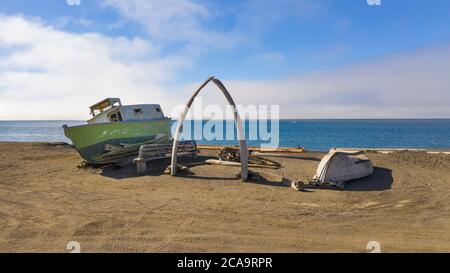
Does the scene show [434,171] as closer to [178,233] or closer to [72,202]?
[178,233]

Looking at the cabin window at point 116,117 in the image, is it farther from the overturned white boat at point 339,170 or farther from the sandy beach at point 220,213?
the overturned white boat at point 339,170

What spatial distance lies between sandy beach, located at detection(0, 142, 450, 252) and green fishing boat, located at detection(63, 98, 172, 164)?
2.03 m

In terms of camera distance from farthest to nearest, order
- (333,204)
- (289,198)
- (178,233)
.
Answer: (289,198), (333,204), (178,233)

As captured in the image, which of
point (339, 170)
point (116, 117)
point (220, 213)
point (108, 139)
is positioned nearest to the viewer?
point (220, 213)

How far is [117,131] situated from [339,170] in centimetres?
1083

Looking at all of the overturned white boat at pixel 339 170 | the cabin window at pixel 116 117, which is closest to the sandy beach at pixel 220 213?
the overturned white boat at pixel 339 170

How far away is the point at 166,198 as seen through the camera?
392 inches

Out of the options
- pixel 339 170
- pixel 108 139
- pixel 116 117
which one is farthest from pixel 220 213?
pixel 116 117

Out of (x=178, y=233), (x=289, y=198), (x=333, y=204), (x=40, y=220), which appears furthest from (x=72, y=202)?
(x=333, y=204)

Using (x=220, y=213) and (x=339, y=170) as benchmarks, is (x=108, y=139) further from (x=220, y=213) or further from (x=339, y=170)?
(x=339, y=170)

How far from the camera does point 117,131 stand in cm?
1658

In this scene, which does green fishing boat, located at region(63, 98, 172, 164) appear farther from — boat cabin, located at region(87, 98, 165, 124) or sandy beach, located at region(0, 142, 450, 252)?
sandy beach, located at region(0, 142, 450, 252)

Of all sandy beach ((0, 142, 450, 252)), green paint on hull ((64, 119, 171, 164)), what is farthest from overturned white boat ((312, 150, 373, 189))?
green paint on hull ((64, 119, 171, 164))
